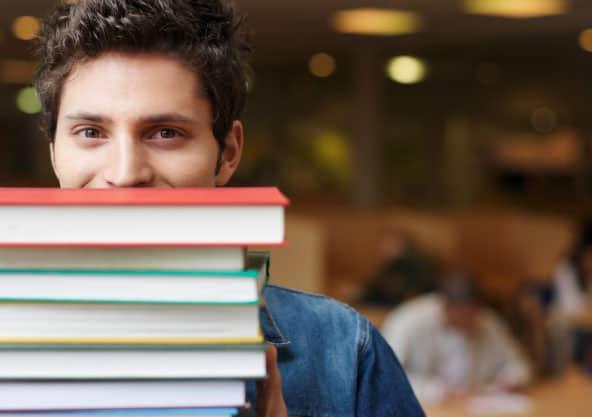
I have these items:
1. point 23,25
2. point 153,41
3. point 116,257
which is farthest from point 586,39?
point 116,257

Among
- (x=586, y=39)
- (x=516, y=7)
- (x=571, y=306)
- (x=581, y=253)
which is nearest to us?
(x=571, y=306)

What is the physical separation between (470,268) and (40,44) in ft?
23.5

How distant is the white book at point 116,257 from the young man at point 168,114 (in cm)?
11

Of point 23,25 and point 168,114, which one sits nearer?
point 168,114

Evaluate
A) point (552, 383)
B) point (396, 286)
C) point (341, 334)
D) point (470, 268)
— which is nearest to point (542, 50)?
point (470, 268)

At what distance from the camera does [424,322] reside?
4.45m

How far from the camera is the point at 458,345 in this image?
4379mm

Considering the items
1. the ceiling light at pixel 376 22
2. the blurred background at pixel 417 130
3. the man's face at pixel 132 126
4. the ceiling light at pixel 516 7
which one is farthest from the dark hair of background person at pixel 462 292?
the man's face at pixel 132 126

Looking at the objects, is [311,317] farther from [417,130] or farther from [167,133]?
[417,130]

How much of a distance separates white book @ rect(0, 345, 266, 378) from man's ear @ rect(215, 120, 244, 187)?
0.95 ft

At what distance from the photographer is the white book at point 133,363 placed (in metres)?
0.58

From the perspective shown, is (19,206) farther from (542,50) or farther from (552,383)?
(542,50)

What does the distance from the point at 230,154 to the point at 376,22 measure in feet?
22.4

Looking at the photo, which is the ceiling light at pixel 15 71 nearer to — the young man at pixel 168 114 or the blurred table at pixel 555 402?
the blurred table at pixel 555 402
